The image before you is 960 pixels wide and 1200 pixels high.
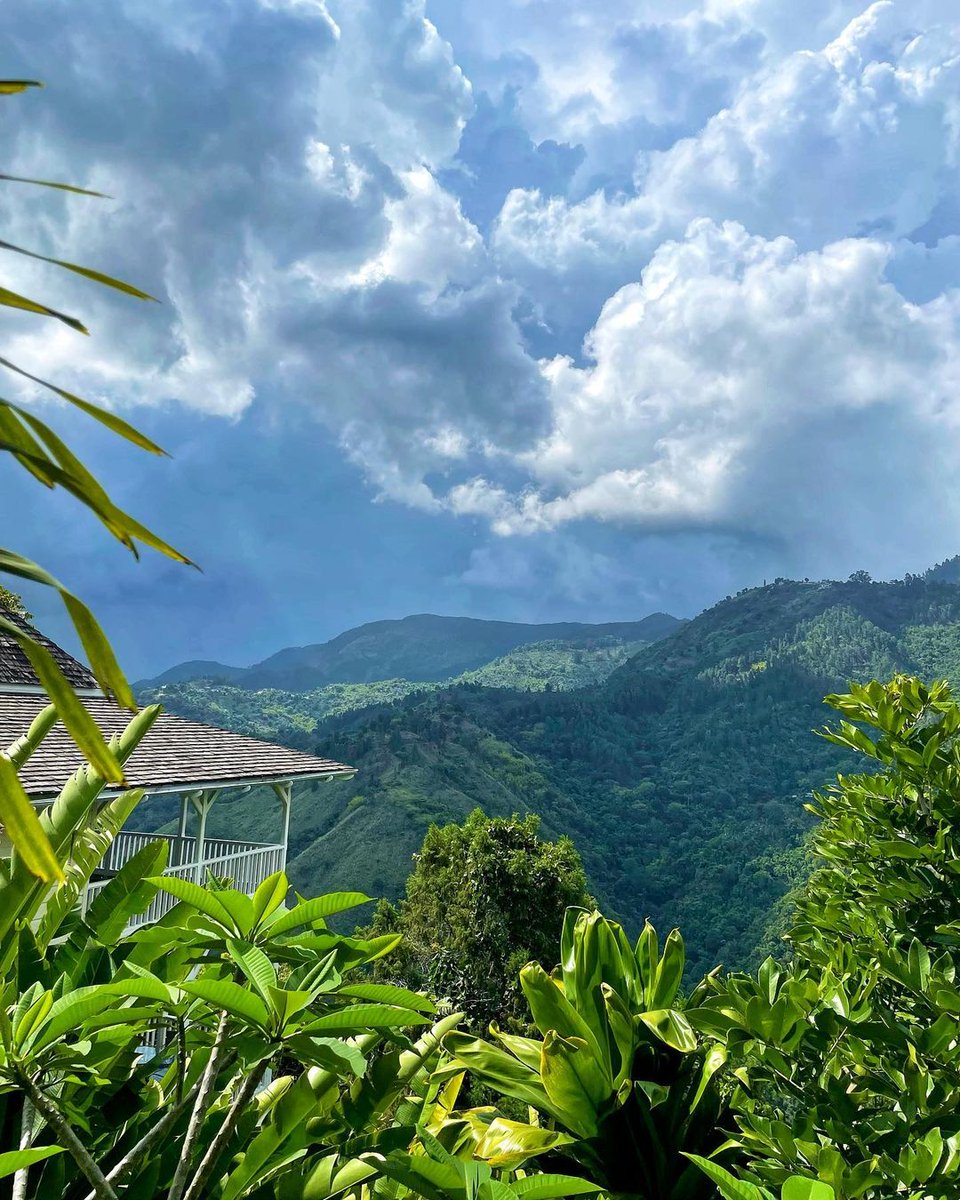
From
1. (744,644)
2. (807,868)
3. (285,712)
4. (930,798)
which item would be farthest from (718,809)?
(930,798)

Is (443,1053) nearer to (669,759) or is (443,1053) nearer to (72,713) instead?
(72,713)

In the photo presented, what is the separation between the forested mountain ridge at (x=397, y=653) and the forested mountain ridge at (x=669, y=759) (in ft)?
195

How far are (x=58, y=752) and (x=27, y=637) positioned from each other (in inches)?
382

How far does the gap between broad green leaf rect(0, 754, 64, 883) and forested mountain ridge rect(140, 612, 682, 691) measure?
151620 mm

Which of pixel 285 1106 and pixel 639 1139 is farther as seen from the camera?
pixel 639 1139

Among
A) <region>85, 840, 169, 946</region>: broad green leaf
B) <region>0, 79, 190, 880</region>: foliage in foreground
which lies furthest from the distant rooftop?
<region>0, 79, 190, 880</region>: foliage in foreground

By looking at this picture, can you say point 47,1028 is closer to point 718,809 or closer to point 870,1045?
point 870,1045

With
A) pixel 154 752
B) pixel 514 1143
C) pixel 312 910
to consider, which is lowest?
pixel 514 1143

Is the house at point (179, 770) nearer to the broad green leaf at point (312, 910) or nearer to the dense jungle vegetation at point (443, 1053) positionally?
the dense jungle vegetation at point (443, 1053)

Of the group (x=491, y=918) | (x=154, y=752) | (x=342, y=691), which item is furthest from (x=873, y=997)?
(x=342, y=691)

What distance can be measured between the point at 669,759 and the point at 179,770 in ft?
225

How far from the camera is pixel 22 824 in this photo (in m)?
0.70

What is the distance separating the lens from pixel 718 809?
205 feet

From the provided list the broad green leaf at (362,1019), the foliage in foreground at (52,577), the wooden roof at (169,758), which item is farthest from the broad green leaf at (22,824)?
the wooden roof at (169,758)
